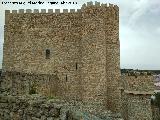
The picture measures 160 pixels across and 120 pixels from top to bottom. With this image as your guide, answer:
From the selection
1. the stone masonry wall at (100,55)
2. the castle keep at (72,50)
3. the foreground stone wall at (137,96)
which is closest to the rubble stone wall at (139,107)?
the foreground stone wall at (137,96)

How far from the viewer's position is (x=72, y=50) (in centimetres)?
2491

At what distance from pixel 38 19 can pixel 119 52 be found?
5.42 metres

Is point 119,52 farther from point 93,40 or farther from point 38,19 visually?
point 38,19

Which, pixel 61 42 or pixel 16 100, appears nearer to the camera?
pixel 16 100

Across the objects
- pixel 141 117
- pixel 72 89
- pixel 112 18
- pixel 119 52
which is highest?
pixel 112 18

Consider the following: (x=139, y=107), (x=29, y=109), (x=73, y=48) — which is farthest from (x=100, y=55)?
(x=29, y=109)

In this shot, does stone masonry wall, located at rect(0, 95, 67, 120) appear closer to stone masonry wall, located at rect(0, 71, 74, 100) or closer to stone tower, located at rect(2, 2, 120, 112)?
stone masonry wall, located at rect(0, 71, 74, 100)

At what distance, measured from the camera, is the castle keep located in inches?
939

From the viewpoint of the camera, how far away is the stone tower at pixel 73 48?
23875 mm

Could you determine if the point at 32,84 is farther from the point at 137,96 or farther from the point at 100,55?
the point at 137,96

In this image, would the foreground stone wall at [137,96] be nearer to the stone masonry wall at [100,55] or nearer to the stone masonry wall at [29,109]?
the stone masonry wall at [100,55]

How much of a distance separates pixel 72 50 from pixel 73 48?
135 millimetres

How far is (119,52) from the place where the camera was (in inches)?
973

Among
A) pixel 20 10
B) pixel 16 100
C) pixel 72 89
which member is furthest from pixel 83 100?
pixel 16 100
